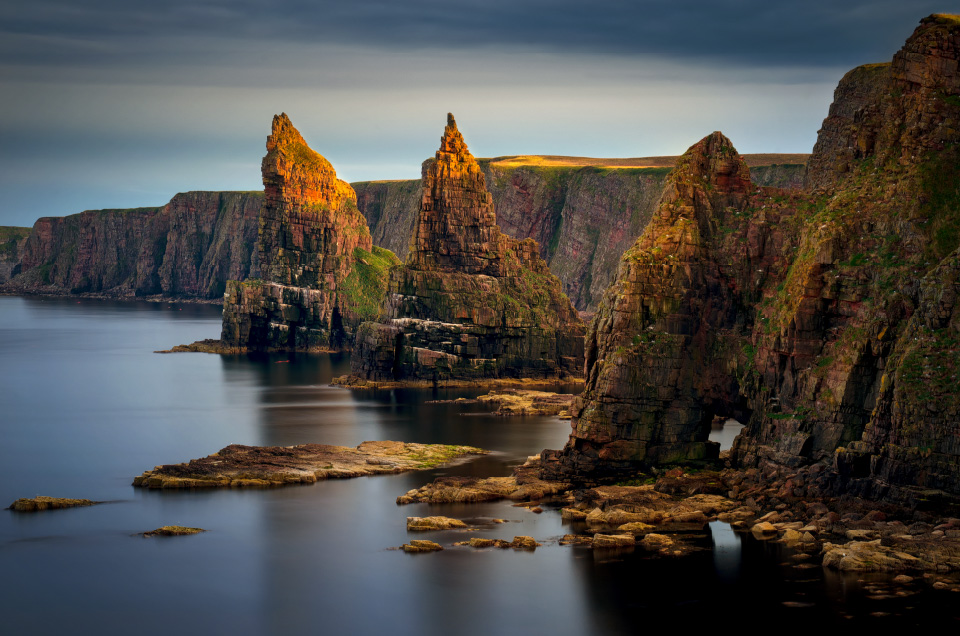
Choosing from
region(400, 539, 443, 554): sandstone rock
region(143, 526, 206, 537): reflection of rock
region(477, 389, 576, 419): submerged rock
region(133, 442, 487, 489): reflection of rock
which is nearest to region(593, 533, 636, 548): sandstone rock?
region(400, 539, 443, 554): sandstone rock

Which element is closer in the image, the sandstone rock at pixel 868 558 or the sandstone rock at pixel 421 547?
the sandstone rock at pixel 868 558

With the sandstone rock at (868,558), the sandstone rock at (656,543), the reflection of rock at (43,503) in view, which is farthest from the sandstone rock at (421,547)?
the reflection of rock at (43,503)

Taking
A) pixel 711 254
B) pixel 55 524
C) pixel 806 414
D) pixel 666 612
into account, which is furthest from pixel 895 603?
pixel 55 524

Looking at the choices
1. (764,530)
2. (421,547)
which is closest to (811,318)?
(764,530)

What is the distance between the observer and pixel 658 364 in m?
91.2

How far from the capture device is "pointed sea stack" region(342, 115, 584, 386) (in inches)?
6663

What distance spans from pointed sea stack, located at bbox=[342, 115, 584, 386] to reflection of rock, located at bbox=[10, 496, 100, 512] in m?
77.9

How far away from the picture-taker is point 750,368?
90.2 meters

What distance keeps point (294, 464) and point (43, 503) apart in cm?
2075

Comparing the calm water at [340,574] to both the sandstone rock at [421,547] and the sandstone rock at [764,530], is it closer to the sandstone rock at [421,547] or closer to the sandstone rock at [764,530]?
the sandstone rock at [764,530]

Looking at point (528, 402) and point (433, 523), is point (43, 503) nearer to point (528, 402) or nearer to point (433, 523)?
point (433, 523)

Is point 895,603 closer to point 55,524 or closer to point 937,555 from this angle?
point 937,555

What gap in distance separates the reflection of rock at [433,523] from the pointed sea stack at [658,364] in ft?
43.8

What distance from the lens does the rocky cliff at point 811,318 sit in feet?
243
